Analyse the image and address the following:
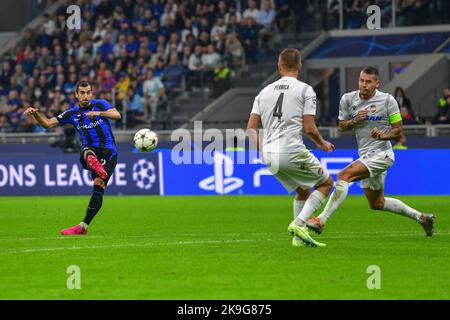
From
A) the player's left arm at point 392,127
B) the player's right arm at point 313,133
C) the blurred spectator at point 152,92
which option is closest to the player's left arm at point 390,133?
the player's left arm at point 392,127

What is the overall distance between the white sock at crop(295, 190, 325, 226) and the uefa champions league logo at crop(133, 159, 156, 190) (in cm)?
1533

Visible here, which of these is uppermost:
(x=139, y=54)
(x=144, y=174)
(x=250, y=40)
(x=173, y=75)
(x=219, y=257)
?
(x=250, y=40)

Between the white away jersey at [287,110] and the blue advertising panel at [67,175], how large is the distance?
15192 millimetres

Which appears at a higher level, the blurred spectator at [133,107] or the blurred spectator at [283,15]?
the blurred spectator at [283,15]

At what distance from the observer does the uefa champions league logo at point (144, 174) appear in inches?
1103

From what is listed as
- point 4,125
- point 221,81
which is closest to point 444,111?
point 221,81

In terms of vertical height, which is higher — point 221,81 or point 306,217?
point 306,217

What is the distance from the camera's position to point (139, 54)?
34.8m

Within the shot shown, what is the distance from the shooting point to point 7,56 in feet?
127

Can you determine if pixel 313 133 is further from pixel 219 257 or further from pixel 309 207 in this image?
pixel 219 257

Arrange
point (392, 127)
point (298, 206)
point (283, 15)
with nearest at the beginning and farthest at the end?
point (298, 206) → point (392, 127) → point (283, 15)

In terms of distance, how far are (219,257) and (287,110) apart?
179 centimetres

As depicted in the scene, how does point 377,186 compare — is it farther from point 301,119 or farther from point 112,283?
point 112,283

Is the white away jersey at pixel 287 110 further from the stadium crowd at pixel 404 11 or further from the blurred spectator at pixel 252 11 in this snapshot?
the blurred spectator at pixel 252 11
